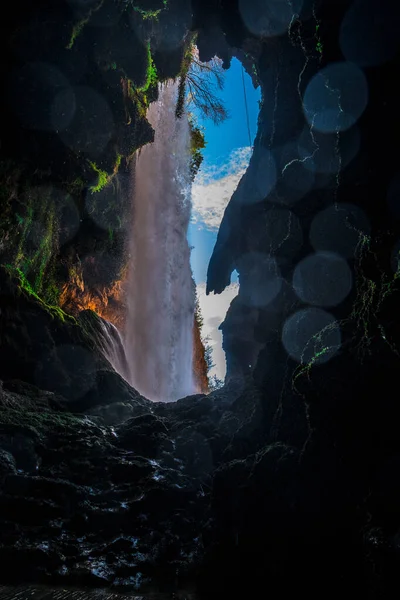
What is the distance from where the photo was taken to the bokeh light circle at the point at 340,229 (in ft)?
16.3

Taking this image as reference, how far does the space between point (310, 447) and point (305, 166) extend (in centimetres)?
546

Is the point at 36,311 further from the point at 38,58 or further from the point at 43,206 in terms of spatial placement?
the point at 38,58

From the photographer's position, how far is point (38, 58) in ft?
23.4

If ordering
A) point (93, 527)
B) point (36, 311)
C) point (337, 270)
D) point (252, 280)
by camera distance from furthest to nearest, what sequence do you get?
point (252, 280), point (36, 311), point (337, 270), point (93, 527)

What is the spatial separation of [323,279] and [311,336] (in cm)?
104

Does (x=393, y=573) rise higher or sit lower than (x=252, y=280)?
lower

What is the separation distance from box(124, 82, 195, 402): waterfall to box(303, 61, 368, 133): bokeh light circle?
13.1 m

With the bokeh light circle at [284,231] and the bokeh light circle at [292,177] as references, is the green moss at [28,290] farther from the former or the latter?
the bokeh light circle at [292,177]

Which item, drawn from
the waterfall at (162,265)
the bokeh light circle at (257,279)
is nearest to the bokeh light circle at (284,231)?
the bokeh light circle at (257,279)

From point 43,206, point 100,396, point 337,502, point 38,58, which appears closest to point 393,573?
point 337,502

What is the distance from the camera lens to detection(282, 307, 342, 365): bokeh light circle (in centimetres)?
472

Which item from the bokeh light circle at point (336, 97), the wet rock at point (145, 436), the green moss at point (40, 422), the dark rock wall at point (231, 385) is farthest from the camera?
the wet rock at point (145, 436)

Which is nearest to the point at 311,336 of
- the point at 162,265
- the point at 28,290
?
the point at 28,290

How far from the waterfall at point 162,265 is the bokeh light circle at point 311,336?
39.8ft
